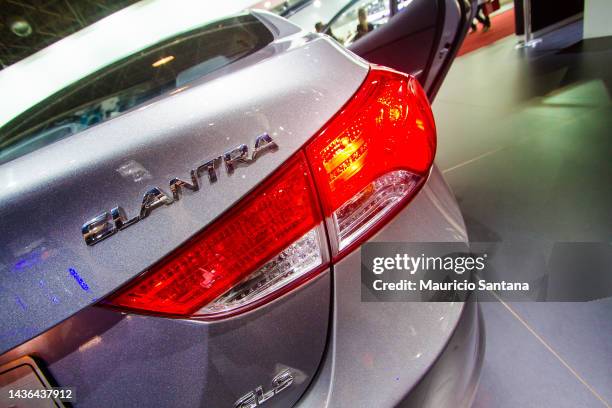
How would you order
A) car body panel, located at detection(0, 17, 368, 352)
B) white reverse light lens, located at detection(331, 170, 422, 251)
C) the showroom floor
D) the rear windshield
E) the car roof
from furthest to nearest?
the car roof, the showroom floor, the rear windshield, white reverse light lens, located at detection(331, 170, 422, 251), car body panel, located at detection(0, 17, 368, 352)

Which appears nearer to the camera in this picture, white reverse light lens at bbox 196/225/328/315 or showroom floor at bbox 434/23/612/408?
white reverse light lens at bbox 196/225/328/315

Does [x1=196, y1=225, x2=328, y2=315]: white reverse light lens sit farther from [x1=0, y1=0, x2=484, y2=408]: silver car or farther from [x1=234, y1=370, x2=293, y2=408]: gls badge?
[x1=234, y1=370, x2=293, y2=408]: gls badge

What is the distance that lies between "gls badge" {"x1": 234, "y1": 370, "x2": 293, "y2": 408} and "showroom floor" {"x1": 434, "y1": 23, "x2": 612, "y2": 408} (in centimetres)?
85

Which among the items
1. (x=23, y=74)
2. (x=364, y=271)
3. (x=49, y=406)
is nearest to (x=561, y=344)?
(x=364, y=271)

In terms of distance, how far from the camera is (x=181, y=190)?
19.2 inches

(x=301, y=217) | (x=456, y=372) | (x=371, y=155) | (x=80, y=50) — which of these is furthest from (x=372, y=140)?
(x=80, y=50)

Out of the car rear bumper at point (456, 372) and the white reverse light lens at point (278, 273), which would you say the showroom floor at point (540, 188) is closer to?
the car rear bumper at point (456, 372)

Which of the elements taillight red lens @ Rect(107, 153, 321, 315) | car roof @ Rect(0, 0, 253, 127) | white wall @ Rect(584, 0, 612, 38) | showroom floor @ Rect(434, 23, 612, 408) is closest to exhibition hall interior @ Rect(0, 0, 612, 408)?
taillight red lens @ Rect(107, 153, 321, 315)

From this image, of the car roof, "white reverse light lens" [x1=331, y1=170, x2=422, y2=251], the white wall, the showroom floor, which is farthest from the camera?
the white wall

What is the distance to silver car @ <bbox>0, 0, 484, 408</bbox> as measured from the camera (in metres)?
0.47

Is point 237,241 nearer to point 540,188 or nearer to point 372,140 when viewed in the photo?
point 372,140

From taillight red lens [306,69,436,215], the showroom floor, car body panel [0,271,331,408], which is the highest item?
taillight red lens [306,69,436,215]

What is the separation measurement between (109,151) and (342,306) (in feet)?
1.41

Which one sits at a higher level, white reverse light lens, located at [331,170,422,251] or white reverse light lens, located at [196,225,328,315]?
white reverse light lens, located at [331,170,422,251]
